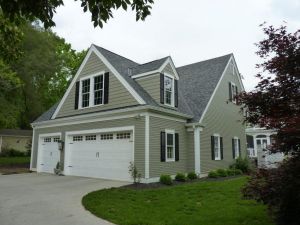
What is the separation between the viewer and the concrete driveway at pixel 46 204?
22.7 feet

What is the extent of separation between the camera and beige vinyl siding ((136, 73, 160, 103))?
14977 mm

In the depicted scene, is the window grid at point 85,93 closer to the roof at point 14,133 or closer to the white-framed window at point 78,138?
the white-framed window at point 78,138

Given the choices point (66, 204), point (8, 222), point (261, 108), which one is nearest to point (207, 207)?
point (261, 108)

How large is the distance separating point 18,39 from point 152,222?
5.38 m

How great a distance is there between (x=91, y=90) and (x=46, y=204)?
8.70 m

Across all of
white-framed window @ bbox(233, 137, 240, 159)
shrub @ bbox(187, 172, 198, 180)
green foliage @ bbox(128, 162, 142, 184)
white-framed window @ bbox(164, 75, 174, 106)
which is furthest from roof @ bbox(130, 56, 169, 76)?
white-framed window @ bbox(233, 137, 240, 159)

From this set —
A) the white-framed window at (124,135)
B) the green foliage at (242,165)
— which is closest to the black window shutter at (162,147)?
the white-framed window at (124,135)

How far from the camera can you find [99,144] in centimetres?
1543

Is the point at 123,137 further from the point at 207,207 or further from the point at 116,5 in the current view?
the point at 116,5

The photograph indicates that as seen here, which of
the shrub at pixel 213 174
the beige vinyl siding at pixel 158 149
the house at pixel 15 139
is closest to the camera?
the beige vinyl siding at pixel 158 149

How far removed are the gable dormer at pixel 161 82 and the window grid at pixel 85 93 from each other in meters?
2.82

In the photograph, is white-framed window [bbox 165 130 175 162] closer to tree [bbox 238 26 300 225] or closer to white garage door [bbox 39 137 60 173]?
white garage door [bbox 39 137 60 173]

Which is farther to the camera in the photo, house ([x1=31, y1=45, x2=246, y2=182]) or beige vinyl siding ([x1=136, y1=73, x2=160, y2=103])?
beige vinyl siding ([x1=136, y1=73, x2=160, y2=103])

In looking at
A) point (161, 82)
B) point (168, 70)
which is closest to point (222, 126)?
point (168, 70)
